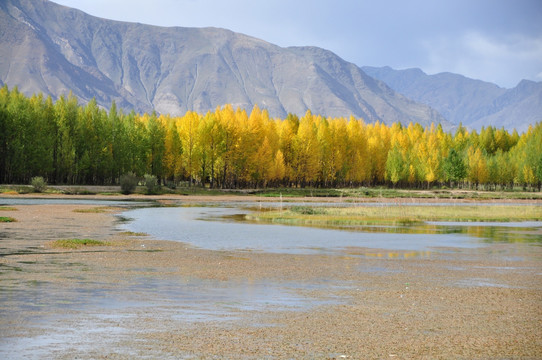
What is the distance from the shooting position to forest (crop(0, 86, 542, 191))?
100 m

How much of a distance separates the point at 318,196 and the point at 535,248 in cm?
7426

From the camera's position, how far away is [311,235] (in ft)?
127

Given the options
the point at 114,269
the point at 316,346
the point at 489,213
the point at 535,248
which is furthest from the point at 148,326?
the point at 489,213

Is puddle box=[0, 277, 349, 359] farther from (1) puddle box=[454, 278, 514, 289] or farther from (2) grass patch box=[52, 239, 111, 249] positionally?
(2) grass patch box=[52, 239, 111, 249]

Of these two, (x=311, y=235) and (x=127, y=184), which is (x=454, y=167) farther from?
(x=311, y=235)

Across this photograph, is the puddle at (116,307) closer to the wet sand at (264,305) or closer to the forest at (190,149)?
the wet sand at (264,305)

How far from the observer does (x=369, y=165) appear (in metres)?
139

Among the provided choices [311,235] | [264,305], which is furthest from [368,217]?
[264,305]

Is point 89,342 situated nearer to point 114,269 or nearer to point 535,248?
point 114,269

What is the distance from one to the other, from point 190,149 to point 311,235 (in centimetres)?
8056

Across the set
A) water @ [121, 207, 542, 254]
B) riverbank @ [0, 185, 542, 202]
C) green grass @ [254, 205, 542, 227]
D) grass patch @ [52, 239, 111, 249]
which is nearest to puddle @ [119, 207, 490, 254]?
→ water @ [121, 207, 542, 254]

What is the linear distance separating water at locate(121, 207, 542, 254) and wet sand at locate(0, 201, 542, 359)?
4.74 meters

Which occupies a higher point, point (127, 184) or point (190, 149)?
point (190, 149)

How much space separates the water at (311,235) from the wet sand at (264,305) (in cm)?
474
